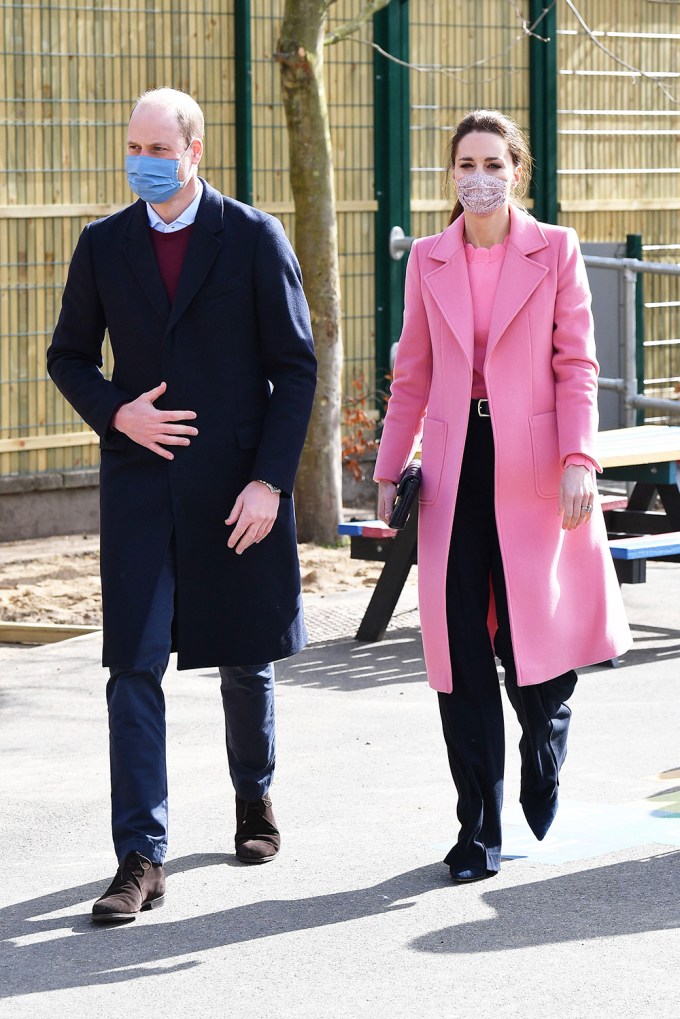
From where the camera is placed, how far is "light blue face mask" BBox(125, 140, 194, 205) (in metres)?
4.83

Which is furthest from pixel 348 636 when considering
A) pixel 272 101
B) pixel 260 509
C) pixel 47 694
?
pixel 272 101

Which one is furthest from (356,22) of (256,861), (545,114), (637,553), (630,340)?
(256,861)

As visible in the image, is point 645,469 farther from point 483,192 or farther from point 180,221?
point 180,221

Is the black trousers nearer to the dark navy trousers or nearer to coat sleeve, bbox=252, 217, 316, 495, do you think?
coat sleeve, bbox=252, 217, 316, 495

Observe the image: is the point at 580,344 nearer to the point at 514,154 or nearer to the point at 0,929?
the point at 514,154

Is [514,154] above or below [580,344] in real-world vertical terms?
above

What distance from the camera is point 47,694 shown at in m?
7.36

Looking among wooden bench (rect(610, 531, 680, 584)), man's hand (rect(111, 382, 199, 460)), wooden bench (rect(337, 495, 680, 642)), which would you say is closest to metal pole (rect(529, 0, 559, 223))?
wooden bench (rect(337, 495, 680, 642))

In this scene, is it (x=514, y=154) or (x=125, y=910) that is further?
(x=514, y=154)

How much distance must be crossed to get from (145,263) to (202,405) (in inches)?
15.4

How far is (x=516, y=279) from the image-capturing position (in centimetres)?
491

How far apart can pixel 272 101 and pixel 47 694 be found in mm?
6359

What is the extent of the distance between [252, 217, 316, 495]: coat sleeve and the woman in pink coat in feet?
1.11

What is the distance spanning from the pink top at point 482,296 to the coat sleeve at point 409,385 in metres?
0.17
